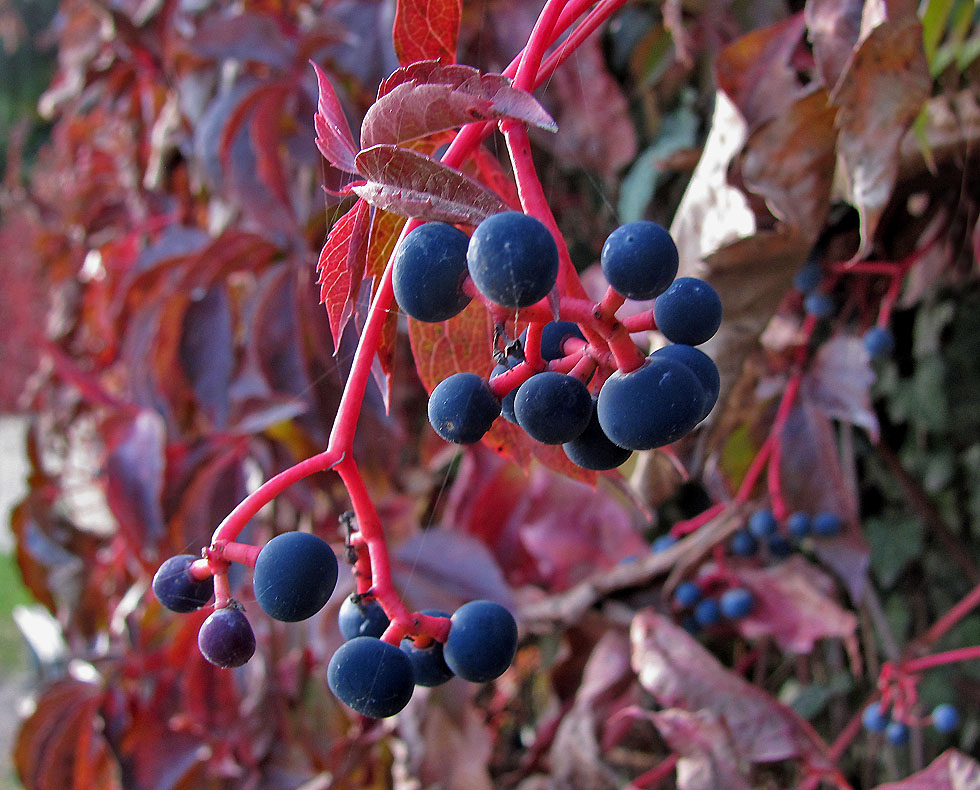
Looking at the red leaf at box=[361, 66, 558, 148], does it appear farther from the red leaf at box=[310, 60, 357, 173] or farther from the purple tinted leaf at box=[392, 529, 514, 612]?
the purple tinted leaf at box=[392, 529, 514, 612]

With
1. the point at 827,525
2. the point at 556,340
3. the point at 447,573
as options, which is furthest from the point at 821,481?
the point at 556,340

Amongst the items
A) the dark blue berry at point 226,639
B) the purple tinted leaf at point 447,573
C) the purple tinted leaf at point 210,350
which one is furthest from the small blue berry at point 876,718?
the purple tinted leaf at point 210,350

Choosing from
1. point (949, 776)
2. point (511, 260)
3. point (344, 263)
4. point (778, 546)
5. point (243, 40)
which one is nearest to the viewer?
point (511, 260)

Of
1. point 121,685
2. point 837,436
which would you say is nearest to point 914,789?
point 837,436

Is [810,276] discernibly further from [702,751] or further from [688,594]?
[702,751]

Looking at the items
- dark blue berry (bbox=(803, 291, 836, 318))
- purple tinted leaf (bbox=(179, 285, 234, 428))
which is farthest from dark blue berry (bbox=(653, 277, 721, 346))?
purple tinted leaf (bbox=(179, 285, 234, 428))

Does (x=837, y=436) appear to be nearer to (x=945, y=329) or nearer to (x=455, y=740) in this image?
(x=945, y=329)
